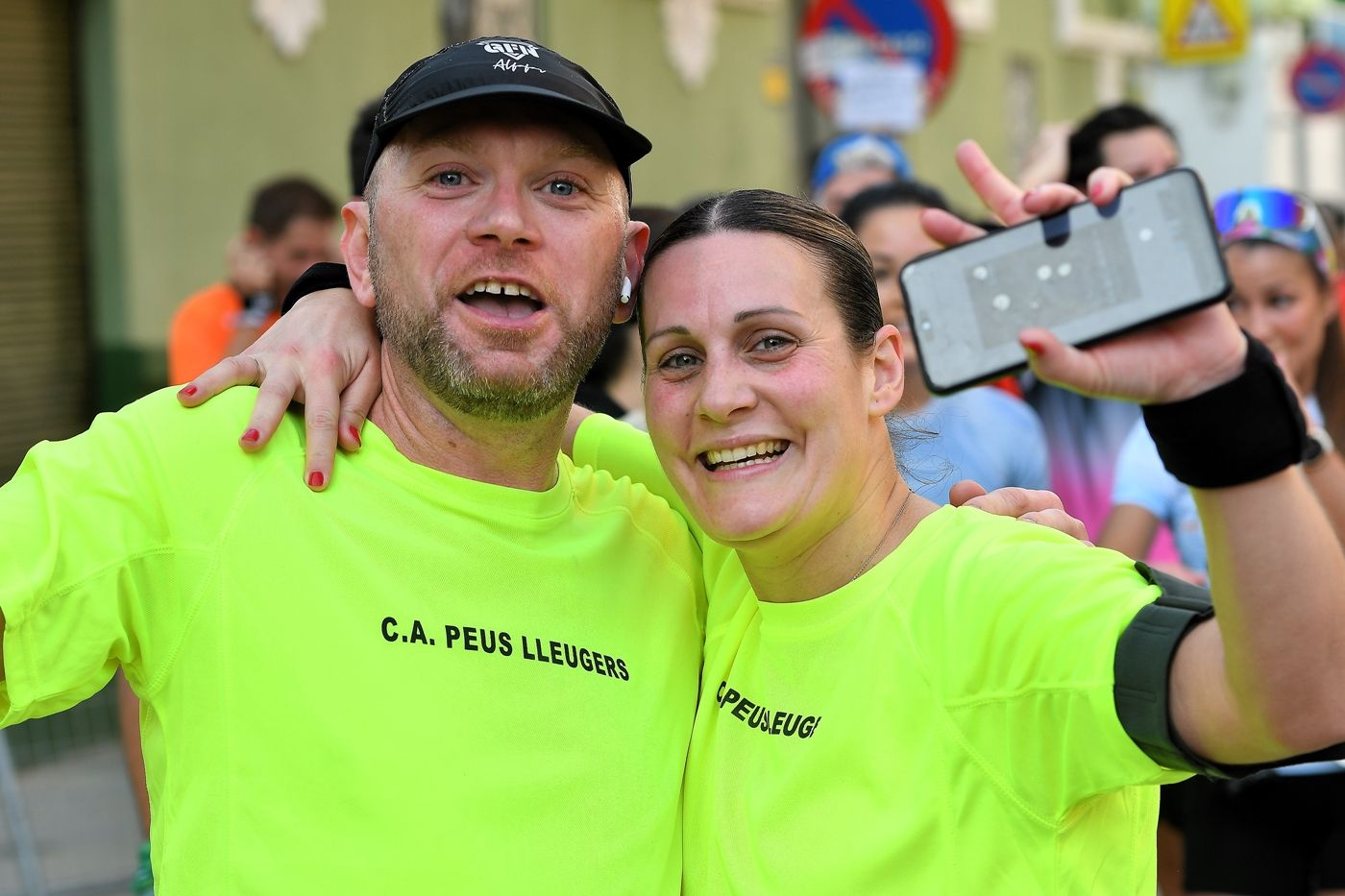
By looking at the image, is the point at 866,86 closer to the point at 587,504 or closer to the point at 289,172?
the point at 289,172

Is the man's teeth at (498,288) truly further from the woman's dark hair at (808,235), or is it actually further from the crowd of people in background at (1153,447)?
the crowd of people in background at (1153,447)

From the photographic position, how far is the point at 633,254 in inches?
112

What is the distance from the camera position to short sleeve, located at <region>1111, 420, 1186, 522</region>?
4.46m

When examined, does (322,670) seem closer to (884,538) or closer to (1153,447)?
(884,538)

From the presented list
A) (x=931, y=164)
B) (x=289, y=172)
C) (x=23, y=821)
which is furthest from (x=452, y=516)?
(x=931, y=164)

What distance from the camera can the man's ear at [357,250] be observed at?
2.78 metres

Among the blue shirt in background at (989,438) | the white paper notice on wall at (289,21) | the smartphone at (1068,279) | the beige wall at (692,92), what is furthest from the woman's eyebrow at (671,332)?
the beige wall at (692,92)

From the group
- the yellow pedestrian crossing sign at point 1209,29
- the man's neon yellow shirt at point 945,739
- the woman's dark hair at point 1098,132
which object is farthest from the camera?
the yellow pedestrian crossing sign at point 1209,29

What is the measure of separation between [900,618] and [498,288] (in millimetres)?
838

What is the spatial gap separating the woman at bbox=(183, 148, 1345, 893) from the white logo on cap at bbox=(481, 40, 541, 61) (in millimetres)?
379

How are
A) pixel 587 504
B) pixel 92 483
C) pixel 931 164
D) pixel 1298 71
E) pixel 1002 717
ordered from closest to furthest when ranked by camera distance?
1. pixel 1002 717
2. pixel 92 483
3. pixel 587 504
4. pixel 931 164
5. pixel 1298 71

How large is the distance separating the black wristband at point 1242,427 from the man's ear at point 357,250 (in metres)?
1.55

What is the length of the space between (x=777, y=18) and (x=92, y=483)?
41.3 feet

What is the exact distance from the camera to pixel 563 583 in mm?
2566
